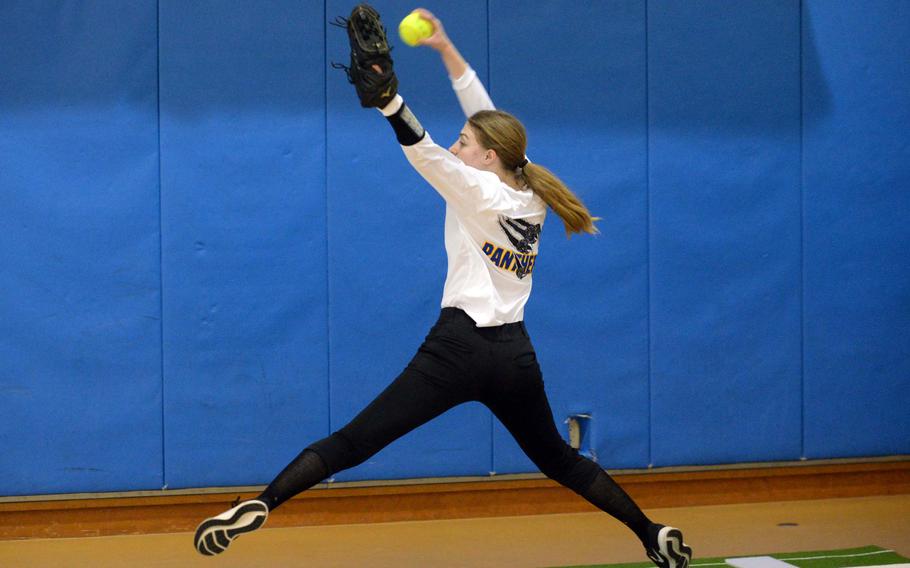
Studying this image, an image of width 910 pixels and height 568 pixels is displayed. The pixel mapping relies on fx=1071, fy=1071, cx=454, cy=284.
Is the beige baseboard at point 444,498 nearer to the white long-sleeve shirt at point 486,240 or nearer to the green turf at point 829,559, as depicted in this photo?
the green turf at point 829,559

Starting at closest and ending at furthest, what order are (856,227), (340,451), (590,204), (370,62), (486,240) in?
1. (370,62)
2. (340,451)
3. (486,240)
4. (590,204)
5. (856,227)

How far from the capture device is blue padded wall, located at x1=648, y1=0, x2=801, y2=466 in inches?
228

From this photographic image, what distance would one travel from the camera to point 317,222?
541 cm

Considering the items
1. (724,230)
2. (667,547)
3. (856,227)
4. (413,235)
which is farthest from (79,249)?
(856,227)

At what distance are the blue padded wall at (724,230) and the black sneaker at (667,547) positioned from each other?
2036 millimetres

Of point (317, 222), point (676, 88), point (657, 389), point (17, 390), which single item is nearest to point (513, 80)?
point (676, 88)

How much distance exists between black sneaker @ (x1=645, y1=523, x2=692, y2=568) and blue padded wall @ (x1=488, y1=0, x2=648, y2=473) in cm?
190

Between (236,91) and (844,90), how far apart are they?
3.34 m

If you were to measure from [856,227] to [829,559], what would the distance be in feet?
7.09

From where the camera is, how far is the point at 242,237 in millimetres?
5340

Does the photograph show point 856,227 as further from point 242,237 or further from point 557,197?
point 242,237

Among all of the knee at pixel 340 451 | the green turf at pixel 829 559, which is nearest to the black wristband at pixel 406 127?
the knee at pixel 340 451

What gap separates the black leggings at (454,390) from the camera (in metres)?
3.38

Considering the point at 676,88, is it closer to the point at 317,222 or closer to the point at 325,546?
the point at 317,222
